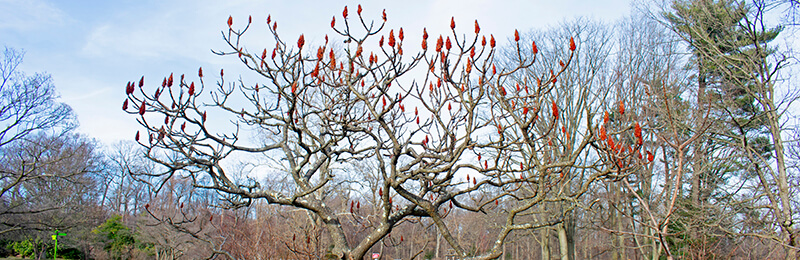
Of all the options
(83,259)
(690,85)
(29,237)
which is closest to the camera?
(690,85)

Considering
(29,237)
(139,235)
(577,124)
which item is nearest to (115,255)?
(139,235)

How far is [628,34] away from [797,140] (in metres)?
5.48

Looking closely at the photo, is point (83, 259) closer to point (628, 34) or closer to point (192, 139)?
point (192, 139)

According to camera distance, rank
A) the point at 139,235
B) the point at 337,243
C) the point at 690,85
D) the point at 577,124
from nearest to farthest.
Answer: the point at 337,243, the point at 690,85, the point at 577,124, the point at 139,235

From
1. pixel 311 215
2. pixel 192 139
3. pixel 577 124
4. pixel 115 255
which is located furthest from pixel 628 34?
pixel 115 255

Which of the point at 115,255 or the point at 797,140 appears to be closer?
the point at 797,140

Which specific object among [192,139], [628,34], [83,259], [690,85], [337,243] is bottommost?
[83,259]

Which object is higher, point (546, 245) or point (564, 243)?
point (564, 243)

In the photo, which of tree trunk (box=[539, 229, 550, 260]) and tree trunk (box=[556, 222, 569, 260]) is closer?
Answer: tree trunk (box=[556, 222, 569, 260])

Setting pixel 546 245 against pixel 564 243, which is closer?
pixel 564 243

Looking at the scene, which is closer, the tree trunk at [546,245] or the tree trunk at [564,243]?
the tree trunk at [564,243]

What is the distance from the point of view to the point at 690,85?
39.6ft

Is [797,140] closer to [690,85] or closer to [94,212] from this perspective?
[690,85]

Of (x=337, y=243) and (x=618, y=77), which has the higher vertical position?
(x=618, y=77)
